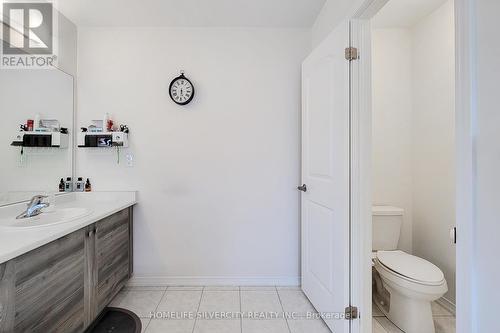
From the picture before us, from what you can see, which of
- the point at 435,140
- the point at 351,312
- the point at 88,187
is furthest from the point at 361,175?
the point at 88,187

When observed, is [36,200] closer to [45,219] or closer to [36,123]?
[45,219]

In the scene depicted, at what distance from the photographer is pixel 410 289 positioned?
153cm

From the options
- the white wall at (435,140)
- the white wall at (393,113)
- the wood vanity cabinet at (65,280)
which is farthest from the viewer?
the white wall at (393,113)

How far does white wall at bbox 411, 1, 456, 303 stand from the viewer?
1.93 m

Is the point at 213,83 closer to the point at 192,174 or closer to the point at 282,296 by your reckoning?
the point at 192,174

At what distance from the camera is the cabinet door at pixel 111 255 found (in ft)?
5.37

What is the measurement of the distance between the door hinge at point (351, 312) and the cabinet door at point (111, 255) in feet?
5.34

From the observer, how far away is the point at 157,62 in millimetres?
2201

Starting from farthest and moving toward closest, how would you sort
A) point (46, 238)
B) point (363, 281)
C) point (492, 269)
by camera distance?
point (363, 281) < point (46, 238) < point (492, 269)

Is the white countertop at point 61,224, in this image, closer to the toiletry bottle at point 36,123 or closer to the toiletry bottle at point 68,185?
the toiletry bottle at point 68,185

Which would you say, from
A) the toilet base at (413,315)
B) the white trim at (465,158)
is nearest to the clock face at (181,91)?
the white trim at (465,158)

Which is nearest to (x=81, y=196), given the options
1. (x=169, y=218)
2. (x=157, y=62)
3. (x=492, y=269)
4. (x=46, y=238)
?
(x=169, y=218)

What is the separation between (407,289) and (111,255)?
2103 mm

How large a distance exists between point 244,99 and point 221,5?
2.49 feet
